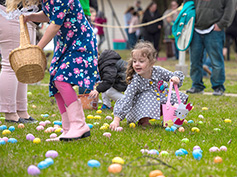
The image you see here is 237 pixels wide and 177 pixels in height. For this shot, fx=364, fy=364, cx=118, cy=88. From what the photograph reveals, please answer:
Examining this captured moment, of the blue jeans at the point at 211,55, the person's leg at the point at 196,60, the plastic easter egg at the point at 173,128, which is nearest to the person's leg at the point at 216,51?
the blue jeans at the point at 211,55

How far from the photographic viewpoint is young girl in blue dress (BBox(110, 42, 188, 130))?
3.85 meters

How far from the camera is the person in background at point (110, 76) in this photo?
16.0 ft

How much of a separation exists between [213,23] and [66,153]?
4.37m

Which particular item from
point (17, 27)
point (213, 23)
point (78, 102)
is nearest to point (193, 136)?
point (78, 102)

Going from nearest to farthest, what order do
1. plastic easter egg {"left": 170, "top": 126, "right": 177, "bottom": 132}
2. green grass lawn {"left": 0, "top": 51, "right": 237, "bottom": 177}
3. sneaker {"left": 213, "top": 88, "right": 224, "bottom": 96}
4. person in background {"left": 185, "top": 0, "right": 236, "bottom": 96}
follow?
1. green grass lawn {"left": 0, "top": 51, "right": 237, "bottom": 177}
2. plastic easter egg {"left": 170, "top": 126, "right": 177, "bottom": 132}
3. person in background {"left": 185, "top": 0, "right": 236, "bottom": 96}
4. sneaker {"left": 213, "top": 88, "right": 224, "bottom": 96}

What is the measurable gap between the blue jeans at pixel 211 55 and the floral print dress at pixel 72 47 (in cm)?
363

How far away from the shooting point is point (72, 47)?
314 cm

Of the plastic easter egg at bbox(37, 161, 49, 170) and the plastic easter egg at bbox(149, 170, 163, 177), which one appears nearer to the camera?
the plastic easter egg at bbox(149, 170, 163, 177)

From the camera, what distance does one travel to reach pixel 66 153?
Answer: 2.81 metres

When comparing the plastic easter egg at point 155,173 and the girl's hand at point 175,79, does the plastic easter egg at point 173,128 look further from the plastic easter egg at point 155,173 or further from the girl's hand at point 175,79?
the plastic easter egg at point 155,173

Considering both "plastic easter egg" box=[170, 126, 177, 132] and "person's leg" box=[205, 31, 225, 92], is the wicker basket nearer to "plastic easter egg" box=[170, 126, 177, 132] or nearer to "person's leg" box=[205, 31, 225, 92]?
"plastic easter egg" box=[170, 126, 177, 132]

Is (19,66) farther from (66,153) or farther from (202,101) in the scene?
(202,101)

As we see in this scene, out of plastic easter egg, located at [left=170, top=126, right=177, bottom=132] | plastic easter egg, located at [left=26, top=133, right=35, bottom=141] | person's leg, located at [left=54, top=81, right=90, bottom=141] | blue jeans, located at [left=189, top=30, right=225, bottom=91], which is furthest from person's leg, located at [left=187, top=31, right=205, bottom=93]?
plastic easter egg, located at [left=26, top=133, right=35, bottom=141]

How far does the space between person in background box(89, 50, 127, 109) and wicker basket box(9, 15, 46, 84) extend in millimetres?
1873
